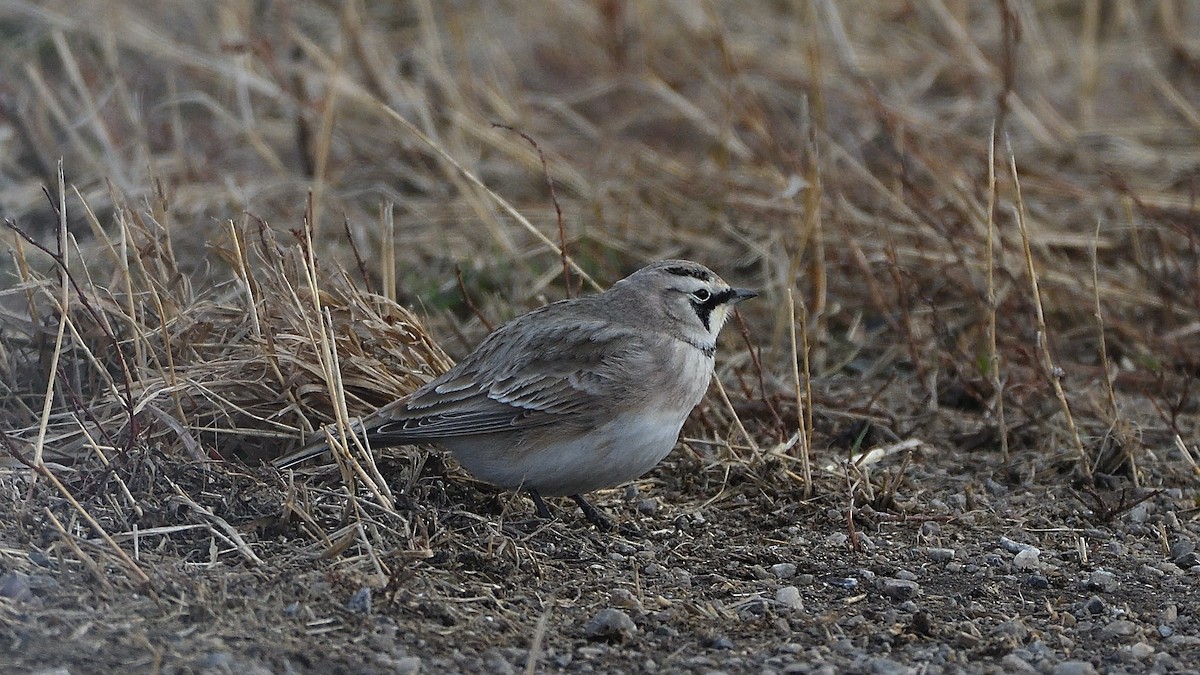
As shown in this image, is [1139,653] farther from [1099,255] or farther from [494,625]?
[1099,255]

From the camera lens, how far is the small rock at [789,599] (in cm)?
452

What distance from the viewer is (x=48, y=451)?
16.1 feet

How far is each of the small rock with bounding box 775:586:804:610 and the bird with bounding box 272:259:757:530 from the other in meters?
0.69

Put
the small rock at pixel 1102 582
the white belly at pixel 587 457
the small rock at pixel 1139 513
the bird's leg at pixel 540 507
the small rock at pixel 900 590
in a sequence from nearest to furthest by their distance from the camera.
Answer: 1. the small rock at pixel 900 590
2. the small rock at pixel 1102 582
3. the white belly at pixel 587 457
4. the bird's leg at pixel 540 507
5. the small rock at pixel 1139 513

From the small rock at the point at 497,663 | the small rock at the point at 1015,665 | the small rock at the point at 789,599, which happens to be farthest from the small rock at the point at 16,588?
the small rock at the point at 1015,665

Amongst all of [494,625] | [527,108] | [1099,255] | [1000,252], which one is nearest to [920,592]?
[494,625]

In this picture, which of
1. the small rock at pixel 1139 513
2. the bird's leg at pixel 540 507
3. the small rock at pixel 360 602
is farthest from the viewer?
the small rock at pixel 1139 513

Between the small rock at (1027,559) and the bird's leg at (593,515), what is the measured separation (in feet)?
4.61

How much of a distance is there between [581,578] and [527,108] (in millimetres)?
5860

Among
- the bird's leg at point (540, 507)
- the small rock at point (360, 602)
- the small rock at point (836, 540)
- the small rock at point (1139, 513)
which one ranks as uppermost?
the small rock at point (360, 602)

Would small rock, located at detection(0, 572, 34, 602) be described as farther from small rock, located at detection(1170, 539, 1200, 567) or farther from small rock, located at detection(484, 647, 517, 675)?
small rock, located at detection(1170, 539, 1200, 567)

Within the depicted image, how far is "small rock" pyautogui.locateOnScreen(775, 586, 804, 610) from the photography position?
452cm

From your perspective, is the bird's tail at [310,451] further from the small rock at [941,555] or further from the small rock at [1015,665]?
the small rock at [1015,665]

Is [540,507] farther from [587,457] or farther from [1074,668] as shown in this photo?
[1074,668]
